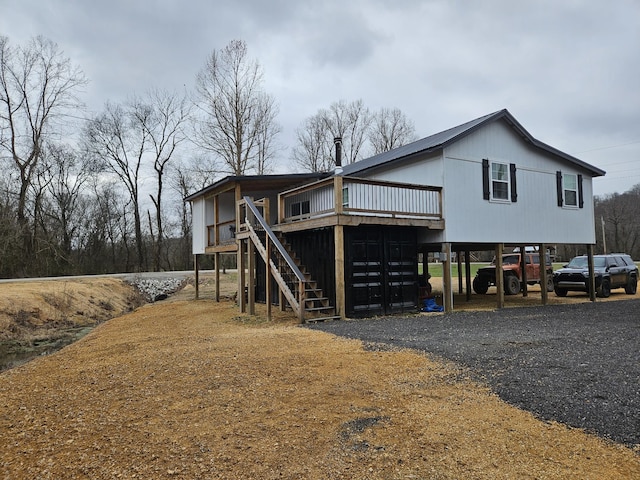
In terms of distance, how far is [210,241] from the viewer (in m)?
17.0

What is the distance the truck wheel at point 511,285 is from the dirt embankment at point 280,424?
1428 centimetres

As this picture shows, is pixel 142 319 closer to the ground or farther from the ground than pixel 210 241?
closer to the ground

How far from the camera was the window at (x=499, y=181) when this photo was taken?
43.5 ft

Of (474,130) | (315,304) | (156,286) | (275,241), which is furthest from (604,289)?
(156,286)

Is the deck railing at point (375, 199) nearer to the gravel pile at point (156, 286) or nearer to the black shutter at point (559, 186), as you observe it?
the black shutter at point (559, 186)

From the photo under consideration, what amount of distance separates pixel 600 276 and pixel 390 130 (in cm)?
2769

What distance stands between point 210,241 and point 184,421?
1346 centimetres

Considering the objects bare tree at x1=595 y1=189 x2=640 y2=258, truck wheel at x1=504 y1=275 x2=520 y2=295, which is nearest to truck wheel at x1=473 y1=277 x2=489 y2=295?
truck wheel at x1=504 y1=275 x2=520 y2=295

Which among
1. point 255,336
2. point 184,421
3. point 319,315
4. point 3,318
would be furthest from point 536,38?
point 3,318

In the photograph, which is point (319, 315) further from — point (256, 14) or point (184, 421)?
point (256, 14)

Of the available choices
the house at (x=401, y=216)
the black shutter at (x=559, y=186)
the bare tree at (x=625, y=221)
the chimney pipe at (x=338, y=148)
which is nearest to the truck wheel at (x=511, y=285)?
the house at (x=401, y=216)

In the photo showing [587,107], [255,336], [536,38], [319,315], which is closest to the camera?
[255,336]

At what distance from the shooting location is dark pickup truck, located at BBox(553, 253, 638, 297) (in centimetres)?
1680

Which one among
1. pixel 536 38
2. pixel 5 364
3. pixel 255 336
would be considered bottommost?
pixel 5 364
